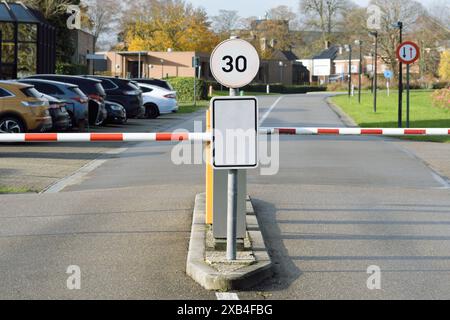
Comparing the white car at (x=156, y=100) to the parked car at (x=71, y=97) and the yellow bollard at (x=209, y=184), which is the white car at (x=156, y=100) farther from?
the yellow bollard at (x=209, y=184)

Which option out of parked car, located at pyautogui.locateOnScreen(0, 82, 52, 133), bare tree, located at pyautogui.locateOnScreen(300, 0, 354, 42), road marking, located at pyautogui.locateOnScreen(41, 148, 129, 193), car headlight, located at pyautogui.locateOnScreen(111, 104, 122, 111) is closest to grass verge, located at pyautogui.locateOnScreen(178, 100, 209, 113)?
car headlight, located at pyautogui.locateOnScreen(111, 104, 122, 111)

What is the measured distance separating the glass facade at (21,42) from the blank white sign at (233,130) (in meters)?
29.9

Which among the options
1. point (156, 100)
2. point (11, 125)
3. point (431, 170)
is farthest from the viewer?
point (156, 100)

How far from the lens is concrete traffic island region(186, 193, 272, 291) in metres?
6.59

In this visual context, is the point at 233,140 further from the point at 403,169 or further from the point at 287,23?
the point at 287,23

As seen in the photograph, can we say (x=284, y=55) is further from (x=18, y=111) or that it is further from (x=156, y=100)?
(x=18, y=111)

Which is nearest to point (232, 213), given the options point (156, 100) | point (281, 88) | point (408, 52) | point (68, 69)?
point (408, 52)

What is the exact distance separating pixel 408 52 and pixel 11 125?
43.0 ft

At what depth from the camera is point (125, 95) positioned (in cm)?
3178

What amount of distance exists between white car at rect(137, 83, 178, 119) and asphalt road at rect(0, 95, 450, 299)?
66.2ft

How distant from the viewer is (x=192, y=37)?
74625 mm
